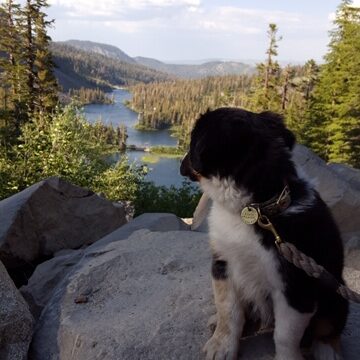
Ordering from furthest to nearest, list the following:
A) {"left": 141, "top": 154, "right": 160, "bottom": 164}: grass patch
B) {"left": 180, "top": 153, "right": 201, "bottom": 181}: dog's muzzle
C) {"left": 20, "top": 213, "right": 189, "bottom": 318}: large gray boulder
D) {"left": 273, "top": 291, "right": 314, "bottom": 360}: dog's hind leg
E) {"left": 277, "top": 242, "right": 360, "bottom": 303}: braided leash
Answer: {"left": 141, "top": 154, "right": 160, "bottom": 164}: grass patch
{"left": 20, "top": 213, "right": 189, "bottom": 318}: large gray boulder
{"left": 180, "top": 153, "right": 201, "bottom": 181}: dog's muzzle
{"left": 273, "top": 291, "right": 314, "bottom": 360}: dog's hind leg
{"left": 277, "top": 242, "right": 360, "bottom": 303}: braided leash

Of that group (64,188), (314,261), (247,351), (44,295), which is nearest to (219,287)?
(247,351)

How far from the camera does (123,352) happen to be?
4.36 m

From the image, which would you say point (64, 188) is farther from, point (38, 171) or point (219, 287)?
point (38, 171)

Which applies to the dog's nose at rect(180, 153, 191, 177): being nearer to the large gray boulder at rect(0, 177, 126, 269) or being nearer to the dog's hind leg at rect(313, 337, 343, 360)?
the dog's hind leg at rect(313, 337, 343, 360)

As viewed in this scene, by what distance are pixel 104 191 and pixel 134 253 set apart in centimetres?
1246

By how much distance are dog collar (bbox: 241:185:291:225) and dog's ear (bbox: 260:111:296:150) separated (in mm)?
535

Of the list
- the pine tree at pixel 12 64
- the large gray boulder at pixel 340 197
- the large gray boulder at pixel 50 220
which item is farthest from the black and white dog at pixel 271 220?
the pine tree at pixel 12 64

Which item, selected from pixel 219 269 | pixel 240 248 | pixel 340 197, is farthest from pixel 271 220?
pixel 340 197

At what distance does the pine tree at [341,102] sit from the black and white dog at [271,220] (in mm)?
37368

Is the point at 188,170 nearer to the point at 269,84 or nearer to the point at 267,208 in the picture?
the point at 267,208

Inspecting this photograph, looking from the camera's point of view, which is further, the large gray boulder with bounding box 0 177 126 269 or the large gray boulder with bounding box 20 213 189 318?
the large gray boulder with bounding box 0 177 126 269

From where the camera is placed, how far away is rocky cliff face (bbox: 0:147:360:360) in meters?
4.46

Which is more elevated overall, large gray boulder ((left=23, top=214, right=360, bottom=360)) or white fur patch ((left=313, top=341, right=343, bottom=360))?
white fur patch ((left=313, top=341, right=343, bottom=360))

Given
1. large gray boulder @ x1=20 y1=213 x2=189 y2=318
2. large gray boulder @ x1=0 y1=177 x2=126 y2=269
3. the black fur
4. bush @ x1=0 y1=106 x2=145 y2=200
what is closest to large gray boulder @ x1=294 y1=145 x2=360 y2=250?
large gray boulder @ x1=20 y1=213 x2=189 y2=318
